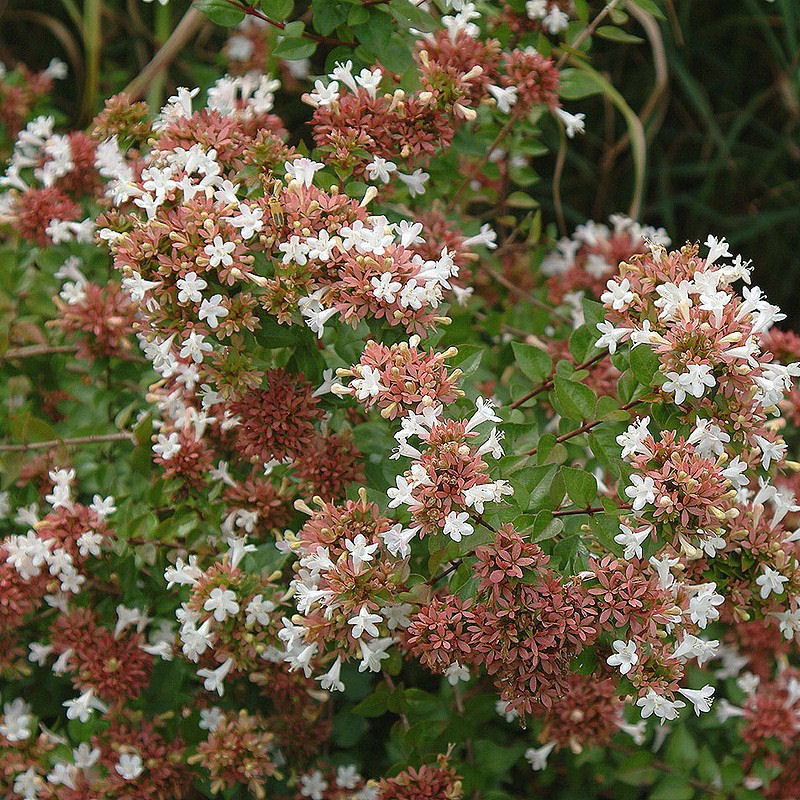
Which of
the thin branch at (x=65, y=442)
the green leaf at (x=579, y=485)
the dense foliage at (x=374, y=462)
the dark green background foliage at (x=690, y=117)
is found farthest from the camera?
the dark green background foliage at (x=690, y=117)

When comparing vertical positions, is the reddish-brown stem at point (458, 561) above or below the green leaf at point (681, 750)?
above

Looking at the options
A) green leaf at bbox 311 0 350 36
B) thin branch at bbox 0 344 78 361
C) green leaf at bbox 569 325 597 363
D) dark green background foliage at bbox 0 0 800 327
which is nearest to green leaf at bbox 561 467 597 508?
green leaf at bbox 569 325 597 363

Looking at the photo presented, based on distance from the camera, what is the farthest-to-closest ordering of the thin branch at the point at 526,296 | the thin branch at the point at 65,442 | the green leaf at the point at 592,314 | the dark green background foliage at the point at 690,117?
the dark green background foliage at the point at 690,117 < the thin branch at the point at 526,296 < the thin branch at the point at 65,442 < the green leaf at the point at 592,314

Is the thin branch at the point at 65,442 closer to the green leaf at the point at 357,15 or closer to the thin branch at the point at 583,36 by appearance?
the green leaf at the point at 357,15

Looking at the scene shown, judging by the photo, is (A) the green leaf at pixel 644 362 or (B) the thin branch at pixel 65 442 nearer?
(A) the green leaf at pixel 644 362

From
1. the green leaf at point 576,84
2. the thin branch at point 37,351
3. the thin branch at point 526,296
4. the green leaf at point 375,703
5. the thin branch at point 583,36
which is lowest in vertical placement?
the green leaf at point 375,703

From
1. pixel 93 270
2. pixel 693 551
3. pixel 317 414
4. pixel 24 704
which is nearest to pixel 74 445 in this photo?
pixel 93 270

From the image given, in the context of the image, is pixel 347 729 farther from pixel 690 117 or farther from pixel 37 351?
pixel 690 117

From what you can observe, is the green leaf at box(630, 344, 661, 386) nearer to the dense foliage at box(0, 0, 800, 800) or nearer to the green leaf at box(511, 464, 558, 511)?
the dense foliage at box(0, 0, 800, 800)

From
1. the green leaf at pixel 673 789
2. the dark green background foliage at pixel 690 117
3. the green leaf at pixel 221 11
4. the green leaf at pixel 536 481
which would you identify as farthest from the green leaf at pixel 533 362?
the dark green background foliage at pixel 690 117
